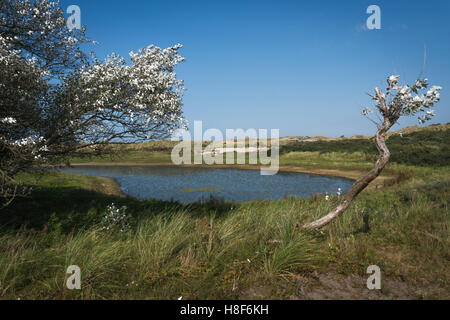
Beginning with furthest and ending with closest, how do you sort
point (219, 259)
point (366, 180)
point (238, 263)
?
point (366, 180) < point (219, 259) < point (238, 263)

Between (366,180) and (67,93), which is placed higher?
(67,93)

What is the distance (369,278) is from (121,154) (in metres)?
8.77

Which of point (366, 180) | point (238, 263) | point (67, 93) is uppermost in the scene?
point (67, 93)

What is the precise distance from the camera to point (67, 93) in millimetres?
7695

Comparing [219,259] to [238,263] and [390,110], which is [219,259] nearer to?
[238,263]

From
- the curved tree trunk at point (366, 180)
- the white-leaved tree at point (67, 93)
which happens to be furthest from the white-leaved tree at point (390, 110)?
the white-leaved tree at point (67, 93)

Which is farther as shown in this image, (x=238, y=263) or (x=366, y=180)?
(x=366, y=180)

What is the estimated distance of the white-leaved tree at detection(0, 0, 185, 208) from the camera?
684 centimetres

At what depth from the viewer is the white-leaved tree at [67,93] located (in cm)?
684

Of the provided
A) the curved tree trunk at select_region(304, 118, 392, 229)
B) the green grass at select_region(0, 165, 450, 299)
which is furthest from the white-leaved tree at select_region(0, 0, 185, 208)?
the curved tree trunk at select_region(304, 118, 392, 229)

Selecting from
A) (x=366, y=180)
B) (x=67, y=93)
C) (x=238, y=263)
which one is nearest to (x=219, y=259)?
(x=238, y=263)

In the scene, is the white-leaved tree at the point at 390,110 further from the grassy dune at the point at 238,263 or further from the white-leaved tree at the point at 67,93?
the white-leaved tree at the point at 67,93

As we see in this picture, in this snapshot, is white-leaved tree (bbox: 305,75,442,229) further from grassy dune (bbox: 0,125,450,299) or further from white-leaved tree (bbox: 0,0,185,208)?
white-leaved tree (bbox: 0,0,185,208)
